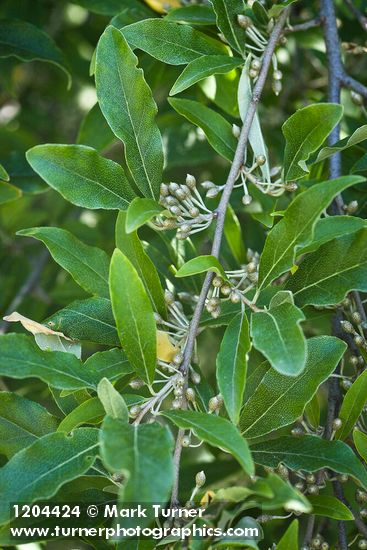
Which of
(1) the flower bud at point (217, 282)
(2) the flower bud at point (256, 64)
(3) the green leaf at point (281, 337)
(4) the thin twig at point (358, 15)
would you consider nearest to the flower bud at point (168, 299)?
(1) the flower bud at point (217, 282)

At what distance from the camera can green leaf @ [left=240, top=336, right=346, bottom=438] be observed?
3.88 ft

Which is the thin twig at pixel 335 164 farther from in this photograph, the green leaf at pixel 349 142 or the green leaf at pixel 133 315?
the green leaf at pixel 133 315

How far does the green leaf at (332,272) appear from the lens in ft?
3.99

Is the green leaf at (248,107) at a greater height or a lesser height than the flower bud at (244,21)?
lesser

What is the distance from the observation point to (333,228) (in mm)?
1128

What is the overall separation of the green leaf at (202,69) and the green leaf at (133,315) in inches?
13.1

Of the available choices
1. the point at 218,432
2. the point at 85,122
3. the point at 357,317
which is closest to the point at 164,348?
the point at 218,432

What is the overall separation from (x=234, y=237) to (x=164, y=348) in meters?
0.41

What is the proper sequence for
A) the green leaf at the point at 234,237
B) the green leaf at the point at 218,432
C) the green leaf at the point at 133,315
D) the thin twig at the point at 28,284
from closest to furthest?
the green leaf at the point at 218,432 → the green leaf at the point at 133,315 → the green leaf at the point at 234,237 → the thin twig at the point at 28,284

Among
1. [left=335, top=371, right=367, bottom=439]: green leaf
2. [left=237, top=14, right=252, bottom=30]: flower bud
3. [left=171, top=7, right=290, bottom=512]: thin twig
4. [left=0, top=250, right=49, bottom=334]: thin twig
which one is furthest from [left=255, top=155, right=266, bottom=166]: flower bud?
[left=0, top=250, right=49, bottom=334]: thin twig

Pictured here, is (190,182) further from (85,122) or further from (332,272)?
(85,122)

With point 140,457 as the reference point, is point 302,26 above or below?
above

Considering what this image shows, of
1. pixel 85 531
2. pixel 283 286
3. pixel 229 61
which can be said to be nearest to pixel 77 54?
pixel 229 61

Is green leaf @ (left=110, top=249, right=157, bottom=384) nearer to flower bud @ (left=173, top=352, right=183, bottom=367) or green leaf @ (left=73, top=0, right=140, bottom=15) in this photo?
flower bud @ (left=173, top=352, right=183, bottom=367)
